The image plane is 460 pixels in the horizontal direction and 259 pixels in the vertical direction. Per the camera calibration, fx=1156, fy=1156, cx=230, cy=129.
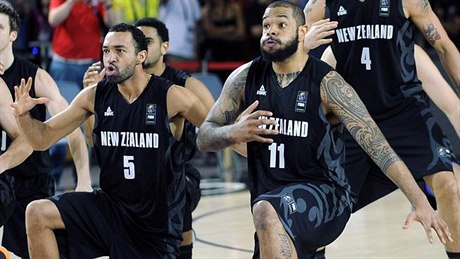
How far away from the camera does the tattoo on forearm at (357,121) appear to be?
645 centimetres

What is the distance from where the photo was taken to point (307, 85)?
6.66 metres

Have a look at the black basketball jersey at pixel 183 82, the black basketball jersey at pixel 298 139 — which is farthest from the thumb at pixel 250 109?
the black basketball jersey at pixel 183 82

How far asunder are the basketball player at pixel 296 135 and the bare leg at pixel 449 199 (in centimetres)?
76

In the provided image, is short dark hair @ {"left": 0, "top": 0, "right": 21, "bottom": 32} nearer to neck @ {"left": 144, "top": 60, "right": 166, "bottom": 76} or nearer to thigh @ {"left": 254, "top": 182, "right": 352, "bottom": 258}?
neck @ {"left": 144, "top": 60, "right": 166, "bottom": 76}

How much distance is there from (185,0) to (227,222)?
13.7 feet

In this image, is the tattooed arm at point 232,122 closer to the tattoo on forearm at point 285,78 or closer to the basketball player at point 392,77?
the tattoo on forearm at point 285,78

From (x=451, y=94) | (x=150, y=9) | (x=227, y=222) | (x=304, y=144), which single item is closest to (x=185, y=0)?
(x=150, y=9)

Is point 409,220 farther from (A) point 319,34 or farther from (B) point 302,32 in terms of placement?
(A) point 319,34

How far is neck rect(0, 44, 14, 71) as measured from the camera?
7942 mm

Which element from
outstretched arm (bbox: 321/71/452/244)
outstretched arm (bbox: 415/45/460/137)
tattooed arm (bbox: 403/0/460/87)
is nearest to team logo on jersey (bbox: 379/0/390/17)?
tattooed arm (bbox: 403/0/460/87)

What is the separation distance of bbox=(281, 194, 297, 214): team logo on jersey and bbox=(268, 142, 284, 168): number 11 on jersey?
0.99 ft

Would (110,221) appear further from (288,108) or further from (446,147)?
(446,147)

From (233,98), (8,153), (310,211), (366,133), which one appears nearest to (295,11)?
(233,98)

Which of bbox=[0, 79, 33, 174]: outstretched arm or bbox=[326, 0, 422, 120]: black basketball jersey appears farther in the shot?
bbox=[326, 0, 422, 120]: black basketball jersey
